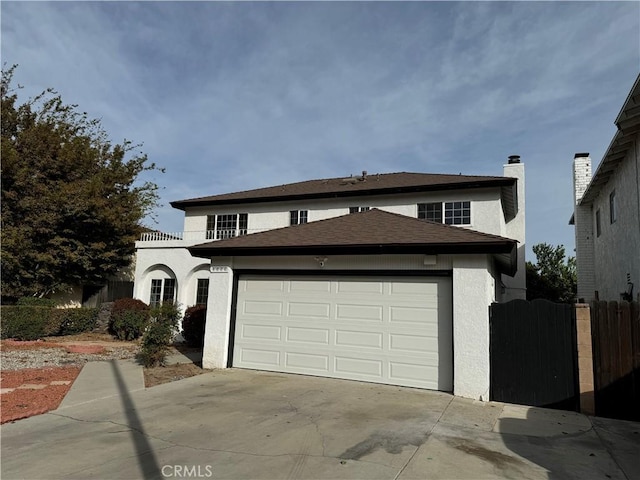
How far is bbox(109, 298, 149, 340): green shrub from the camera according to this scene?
16.9 meters

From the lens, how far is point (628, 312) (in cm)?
712

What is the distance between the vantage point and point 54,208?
67.8ft

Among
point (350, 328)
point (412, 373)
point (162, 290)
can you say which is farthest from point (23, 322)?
point (412, 373)

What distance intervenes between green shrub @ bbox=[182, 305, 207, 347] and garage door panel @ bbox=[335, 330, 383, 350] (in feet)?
25.1

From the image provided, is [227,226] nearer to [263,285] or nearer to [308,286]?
[263,285]

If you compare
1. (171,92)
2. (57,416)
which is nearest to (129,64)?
(171,92)

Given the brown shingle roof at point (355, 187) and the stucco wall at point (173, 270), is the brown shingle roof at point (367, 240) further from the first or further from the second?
the stucco wall at point (173, 270)

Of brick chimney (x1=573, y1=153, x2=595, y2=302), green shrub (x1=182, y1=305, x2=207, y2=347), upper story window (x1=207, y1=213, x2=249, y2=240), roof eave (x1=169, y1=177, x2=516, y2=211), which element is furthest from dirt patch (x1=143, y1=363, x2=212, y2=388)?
brick chimney (x1=573, y1=153, x2=595, y2=302)

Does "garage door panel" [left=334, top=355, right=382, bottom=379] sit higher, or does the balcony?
the balcony

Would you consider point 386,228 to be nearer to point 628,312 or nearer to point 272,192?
point 628,312

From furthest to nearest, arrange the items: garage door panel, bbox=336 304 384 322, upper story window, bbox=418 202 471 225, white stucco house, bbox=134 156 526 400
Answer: upper story window, bbox=418 202 471 225, garage door panel, bbox=336 304 384 322, white stucco house, bbox=134 156 526 400

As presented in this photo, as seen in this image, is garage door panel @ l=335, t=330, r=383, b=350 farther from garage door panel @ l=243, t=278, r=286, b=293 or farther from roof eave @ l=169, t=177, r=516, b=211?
roof eave @ l=169, t=177, r=516, b=211

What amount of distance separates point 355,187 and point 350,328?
1097 centimetres

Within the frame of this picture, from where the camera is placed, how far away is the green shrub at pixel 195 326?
15477 millimetres
